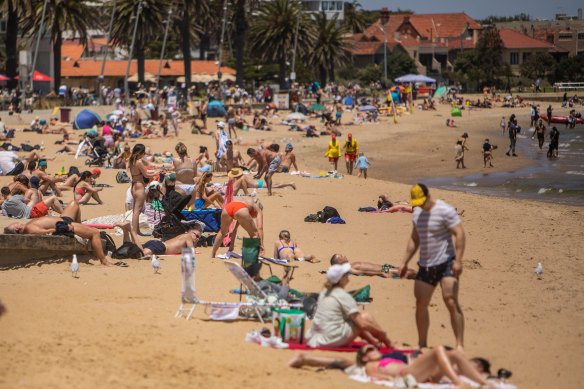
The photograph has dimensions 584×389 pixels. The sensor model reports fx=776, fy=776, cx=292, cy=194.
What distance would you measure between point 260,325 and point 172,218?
393cm

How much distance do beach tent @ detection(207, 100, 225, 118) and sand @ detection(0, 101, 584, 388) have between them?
21698 millimetres

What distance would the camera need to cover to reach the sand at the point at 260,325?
6637mm

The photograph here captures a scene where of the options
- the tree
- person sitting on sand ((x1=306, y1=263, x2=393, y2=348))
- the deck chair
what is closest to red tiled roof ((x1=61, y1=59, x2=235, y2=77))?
the tree

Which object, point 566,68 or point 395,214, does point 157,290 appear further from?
point 566,68

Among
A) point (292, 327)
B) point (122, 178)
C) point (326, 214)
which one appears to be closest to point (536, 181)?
point (326, 214)

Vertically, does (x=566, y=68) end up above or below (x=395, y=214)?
above

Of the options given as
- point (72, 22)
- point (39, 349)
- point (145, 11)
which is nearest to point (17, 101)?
point (72, 22)

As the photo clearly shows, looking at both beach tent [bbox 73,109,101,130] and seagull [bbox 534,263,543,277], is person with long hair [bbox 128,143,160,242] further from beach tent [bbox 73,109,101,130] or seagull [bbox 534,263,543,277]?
beach tent [bbox 73,109,101,130]

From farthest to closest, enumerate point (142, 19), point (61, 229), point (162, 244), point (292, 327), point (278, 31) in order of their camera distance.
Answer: point (278, 31) < point (142, 19) < point (162, 244) < point (61, 229) < point (292, 327)

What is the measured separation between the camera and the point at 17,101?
113 ft

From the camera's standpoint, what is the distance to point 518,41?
81.3 m

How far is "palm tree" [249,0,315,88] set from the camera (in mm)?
52094

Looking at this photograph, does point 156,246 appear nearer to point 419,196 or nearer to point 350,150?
point 419,196

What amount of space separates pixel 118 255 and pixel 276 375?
4736 millimetres
